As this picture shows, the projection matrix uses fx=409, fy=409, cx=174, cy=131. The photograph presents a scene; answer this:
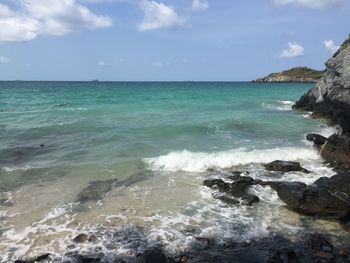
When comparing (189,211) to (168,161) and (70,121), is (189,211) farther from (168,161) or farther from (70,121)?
(70,121)

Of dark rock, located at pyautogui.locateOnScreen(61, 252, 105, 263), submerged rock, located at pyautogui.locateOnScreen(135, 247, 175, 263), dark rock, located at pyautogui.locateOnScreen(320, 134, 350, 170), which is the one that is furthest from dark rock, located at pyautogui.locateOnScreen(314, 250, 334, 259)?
dark rock, located at pyautogui.locateOnScreen(320, 134, 350, 170)

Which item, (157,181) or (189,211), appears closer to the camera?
(189,211)

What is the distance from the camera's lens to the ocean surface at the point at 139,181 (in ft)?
37.6

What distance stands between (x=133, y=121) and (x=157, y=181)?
55.9 ft

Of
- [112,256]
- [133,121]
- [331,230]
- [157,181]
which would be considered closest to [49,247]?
[112,256]

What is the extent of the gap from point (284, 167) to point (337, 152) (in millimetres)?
3226

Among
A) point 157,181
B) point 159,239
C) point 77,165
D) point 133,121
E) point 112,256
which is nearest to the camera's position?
point 112,256

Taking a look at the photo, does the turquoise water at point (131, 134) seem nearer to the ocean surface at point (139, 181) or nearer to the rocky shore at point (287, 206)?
the ocean surface at point (139, 181)

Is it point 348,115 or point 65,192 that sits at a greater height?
point 348,115

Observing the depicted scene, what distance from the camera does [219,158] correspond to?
778 inches

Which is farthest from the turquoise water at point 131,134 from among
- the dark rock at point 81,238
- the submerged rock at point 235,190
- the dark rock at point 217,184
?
the dark rock at point 81,238

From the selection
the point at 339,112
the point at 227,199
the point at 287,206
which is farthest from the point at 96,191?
the point at 339,112

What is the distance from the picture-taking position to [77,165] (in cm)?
1864

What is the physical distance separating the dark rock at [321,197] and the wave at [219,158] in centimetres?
486
